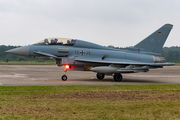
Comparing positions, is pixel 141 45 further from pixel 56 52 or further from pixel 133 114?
pixel 133 114

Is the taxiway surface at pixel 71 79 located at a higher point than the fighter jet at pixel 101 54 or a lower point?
lower

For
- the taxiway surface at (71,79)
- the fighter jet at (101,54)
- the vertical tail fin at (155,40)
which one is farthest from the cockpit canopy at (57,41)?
the vertical tail fin at (155,40)

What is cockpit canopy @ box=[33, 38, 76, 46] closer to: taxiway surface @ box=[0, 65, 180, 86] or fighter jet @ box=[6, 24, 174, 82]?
fighter jet @ box=[6, 24, 174, 82]

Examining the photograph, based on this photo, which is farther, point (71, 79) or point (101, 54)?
point (71, 79)

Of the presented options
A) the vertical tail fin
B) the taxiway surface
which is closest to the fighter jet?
the vertical tail fin

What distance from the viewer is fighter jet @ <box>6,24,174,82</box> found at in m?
19.1

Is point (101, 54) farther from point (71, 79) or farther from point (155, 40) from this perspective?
point (155, 40)

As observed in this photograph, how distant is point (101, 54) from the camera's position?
20750 millimetres

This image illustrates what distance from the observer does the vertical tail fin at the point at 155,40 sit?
22328 millimetres

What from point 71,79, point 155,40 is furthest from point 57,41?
point 155,40

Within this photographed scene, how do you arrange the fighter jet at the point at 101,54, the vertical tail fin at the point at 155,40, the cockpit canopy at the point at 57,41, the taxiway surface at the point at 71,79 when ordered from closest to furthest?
the taxiway surface at the point at 71,79
the fighter jet at the point at 101,54
the cockpit canopy at the point at 57,41
the vertical tail fin at the point at 155,40

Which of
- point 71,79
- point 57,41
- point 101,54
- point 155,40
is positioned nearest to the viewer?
point 57,41

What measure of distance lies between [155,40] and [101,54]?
5517 mm

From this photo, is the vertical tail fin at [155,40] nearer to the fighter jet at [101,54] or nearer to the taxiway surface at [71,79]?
the fighter jet at [101,54]
